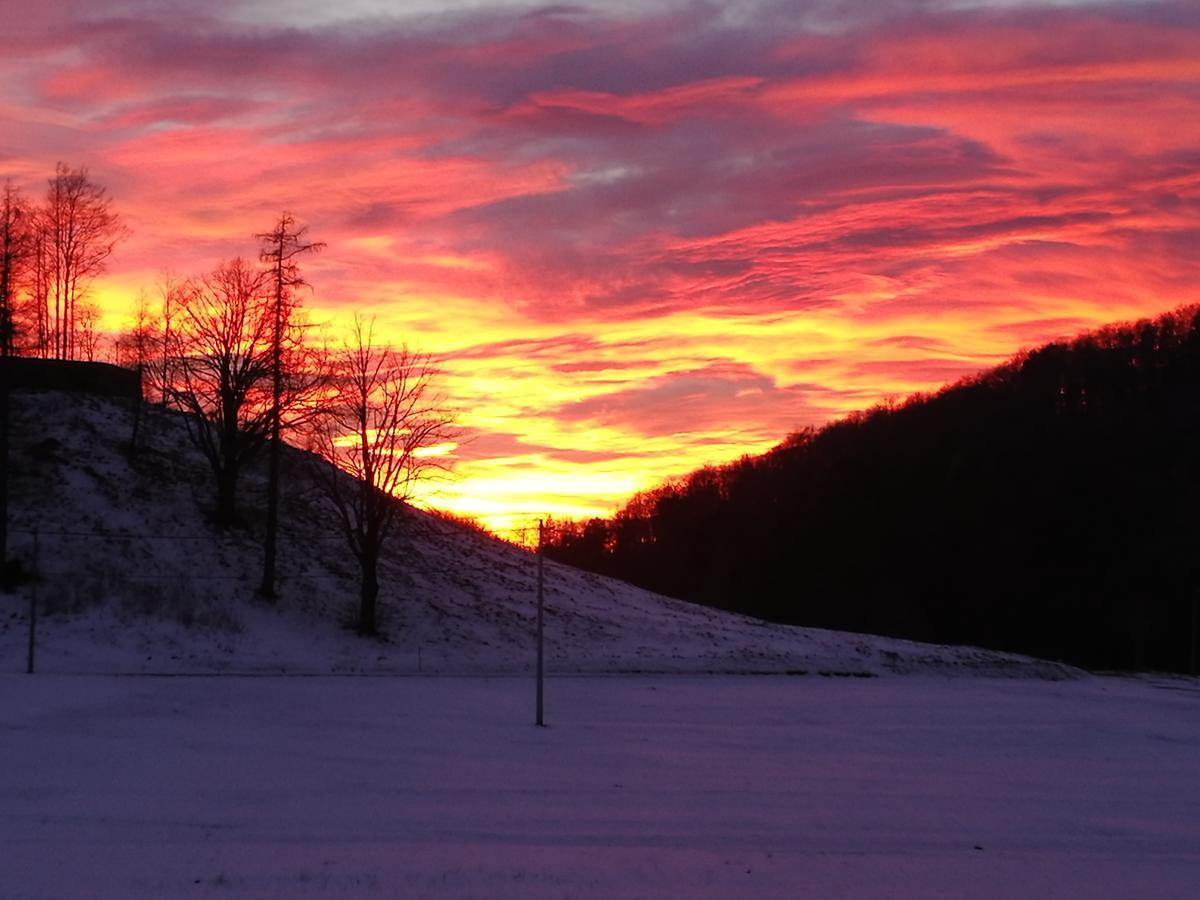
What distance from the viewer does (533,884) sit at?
44.2 feet

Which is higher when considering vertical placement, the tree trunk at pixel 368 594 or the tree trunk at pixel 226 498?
the tree trunk at pixel 226 498

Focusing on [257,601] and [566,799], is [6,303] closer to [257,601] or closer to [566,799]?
[257,601]

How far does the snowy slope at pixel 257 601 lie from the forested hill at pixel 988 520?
706 inches

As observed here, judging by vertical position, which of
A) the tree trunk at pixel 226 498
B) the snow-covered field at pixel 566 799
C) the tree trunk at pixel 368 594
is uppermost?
the tree trunk at pixel 226 498

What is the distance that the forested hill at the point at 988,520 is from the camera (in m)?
83.1

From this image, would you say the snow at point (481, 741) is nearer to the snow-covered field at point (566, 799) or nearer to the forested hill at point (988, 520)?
the snow-covered field at point (566, 799)

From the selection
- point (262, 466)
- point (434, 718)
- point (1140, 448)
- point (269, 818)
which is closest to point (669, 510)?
point (1140, 448)

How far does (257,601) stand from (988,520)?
2639 inches

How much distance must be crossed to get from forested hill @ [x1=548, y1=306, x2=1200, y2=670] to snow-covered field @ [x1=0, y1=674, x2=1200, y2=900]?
44.4 metres

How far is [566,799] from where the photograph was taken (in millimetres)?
18453

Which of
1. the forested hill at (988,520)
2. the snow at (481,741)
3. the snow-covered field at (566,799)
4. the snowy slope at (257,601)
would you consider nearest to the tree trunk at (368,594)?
the snowy slope at (257,601)

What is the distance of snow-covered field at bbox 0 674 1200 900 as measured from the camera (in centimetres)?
1392

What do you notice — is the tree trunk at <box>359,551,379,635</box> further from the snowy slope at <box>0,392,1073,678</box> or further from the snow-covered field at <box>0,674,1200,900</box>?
the snow-covered field at <box>0,674,1200,900</box>

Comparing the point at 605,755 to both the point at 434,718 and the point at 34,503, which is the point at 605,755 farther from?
the point at 34,503
